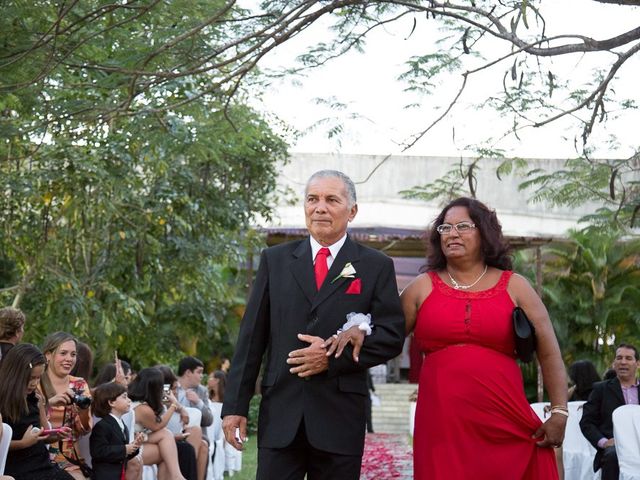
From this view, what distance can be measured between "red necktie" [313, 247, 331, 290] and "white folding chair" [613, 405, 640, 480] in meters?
5.14

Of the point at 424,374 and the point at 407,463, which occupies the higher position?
the point at 424,374

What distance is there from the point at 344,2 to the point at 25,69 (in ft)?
8.25

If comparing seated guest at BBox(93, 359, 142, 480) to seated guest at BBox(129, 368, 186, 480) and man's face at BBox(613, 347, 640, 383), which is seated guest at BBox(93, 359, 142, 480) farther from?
man's face at BBox(613, 347, 640, 383)

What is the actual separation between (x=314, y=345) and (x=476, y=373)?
3.62 ft

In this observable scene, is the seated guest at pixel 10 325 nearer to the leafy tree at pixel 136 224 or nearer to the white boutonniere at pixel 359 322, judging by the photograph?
→ the leafy tree at pixel 136 224

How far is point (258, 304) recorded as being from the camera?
5531mm

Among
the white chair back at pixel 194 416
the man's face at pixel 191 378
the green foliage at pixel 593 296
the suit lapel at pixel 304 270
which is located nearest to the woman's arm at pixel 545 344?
the suit lapel at pixel 304 270

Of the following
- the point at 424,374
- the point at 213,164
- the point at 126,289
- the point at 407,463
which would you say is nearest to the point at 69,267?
the point at 126,289

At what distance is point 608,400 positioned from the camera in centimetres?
1130

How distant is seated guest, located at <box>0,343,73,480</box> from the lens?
7504 millimetres

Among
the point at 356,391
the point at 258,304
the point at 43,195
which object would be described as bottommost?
the point at 356,391

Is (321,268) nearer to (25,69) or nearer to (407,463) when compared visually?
(25,69)

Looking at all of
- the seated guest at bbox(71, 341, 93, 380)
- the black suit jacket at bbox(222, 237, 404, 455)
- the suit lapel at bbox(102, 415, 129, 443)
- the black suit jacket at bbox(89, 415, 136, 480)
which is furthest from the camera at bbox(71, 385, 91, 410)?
the black suit jacket at bbox(222, 237, 404, 455)

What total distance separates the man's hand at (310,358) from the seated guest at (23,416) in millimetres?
2879
